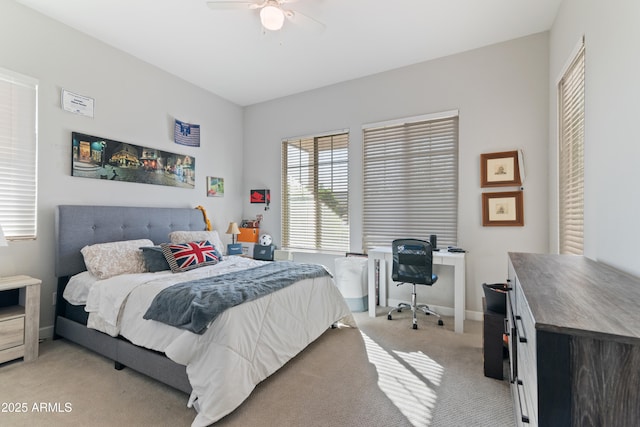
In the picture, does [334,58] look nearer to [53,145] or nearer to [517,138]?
[517,138]

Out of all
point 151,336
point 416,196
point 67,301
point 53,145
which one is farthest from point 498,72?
point 67,301

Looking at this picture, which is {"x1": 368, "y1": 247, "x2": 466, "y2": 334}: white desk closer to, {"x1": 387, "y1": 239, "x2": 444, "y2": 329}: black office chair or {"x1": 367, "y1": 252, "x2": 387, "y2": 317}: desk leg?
{"x1": 367, "y1": 252, "x2": 387, "y2": 317}: desk leg

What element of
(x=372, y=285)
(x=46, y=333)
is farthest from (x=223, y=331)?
(x=46, y=333)

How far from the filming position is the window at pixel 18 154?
98.5 inches

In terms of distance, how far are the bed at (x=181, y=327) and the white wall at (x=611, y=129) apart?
2061mm

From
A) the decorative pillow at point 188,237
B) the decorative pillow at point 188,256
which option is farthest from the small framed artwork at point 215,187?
the decorative pillow at point 188,256

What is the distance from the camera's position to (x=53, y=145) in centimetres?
278

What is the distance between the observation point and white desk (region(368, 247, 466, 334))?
2.94 metres

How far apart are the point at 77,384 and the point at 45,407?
0.78 feet

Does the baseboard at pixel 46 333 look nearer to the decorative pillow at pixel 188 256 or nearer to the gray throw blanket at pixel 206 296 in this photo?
the decorative pillow at pixel 188 256

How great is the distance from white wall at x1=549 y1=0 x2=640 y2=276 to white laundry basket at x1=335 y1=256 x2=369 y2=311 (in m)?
2.19

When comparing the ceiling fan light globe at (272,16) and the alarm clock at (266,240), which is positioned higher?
the ceiling fan light globe at (272,16)

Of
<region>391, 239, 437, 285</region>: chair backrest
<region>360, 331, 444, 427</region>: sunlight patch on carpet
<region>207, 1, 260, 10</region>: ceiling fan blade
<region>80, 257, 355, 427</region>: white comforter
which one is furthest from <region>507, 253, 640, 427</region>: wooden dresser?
<region>207, 1, 260, 10</region>: ceiling fan blade

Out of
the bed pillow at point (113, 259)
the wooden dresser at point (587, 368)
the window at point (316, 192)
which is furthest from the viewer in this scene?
the window at point (316, 192)
